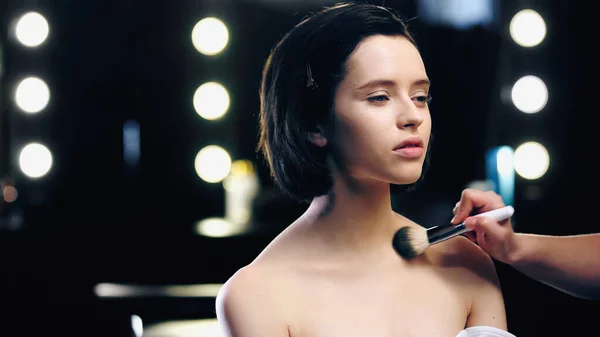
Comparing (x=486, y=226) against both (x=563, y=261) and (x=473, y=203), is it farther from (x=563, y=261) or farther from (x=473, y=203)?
(x=563, y=261)

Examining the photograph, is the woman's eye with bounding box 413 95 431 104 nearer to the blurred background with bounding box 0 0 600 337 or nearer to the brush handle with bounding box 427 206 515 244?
the brush handle with bounding box 427 206 515 244

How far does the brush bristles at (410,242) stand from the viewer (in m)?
0.81

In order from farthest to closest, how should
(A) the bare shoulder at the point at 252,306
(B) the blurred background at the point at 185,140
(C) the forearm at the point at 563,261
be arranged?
(B) the blurred background at the point at 185,140, (C) the forearm at the point at 563,261, (A) the bare shoulder at the point at 252,306

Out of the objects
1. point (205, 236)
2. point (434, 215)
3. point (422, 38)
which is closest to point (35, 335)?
point (205, 236)

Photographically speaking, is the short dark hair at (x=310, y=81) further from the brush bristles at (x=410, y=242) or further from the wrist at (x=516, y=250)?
the wrist at (x=516, y=250)

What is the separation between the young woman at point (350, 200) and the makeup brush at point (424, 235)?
1cm

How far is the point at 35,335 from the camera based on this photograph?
1931 mm

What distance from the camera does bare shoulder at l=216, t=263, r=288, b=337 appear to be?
73 centimetres

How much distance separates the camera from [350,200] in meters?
0.82

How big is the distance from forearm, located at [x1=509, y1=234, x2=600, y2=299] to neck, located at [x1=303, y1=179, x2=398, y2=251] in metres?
0.18

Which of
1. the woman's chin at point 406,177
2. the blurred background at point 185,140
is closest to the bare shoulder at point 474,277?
the woman's chin at point 406,177

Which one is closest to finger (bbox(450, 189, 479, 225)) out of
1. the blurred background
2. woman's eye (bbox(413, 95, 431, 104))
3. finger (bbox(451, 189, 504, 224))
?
finger (bbox(451, 189, 504, 224))

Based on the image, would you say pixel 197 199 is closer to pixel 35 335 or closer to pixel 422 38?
pixel 35 335

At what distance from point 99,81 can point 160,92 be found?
0.62ft
